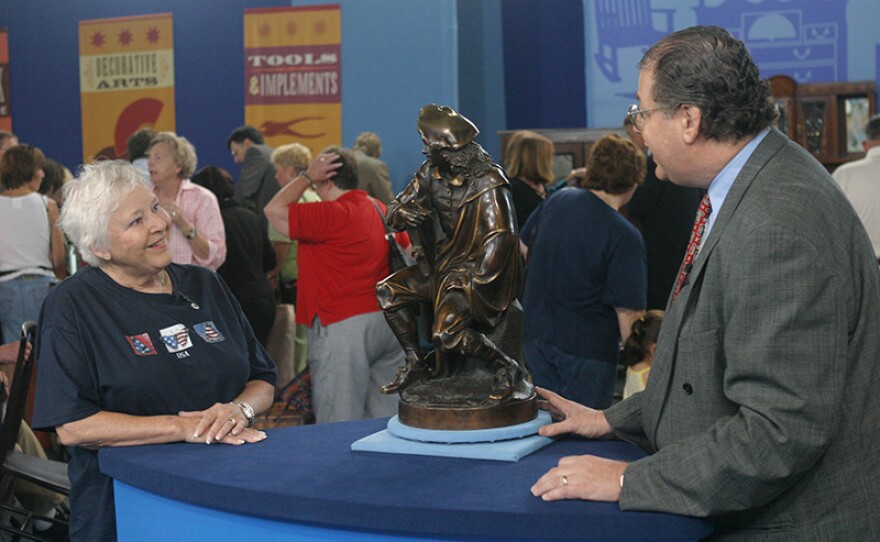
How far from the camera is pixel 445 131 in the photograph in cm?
214

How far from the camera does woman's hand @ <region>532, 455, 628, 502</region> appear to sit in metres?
1.66

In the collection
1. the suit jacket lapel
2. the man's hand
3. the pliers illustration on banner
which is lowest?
the man's hand

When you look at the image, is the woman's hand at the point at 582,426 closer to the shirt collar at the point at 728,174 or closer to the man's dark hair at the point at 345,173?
the shirt collar at the point at 728,174

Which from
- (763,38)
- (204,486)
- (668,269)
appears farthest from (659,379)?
(763,38)

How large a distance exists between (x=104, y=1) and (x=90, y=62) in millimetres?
574

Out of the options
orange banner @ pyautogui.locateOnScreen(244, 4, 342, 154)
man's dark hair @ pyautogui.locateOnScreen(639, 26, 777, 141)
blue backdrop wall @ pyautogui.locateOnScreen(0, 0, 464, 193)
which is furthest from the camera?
orange banner @ pyautogui.locateOnScreen(244, 4, 342, 154)

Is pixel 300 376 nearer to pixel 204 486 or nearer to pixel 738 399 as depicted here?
pixel 204 486

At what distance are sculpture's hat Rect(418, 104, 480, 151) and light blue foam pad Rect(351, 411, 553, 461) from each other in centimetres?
56

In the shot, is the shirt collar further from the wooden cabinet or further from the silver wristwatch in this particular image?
the wooden cabinet

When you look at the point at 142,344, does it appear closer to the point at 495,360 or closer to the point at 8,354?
the point at 495,360

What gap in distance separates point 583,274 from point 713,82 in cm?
210

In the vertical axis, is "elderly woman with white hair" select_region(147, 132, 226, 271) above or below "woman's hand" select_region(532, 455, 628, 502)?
above

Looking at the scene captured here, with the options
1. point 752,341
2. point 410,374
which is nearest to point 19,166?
point 410,374

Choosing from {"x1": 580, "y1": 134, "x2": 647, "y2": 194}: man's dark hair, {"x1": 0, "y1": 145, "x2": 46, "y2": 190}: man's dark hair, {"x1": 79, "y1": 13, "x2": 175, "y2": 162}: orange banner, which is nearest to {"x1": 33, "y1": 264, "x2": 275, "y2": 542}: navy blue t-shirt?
{"x1": 580, "y1": 134, "x2": 647, "y2": 194}: man's dark hair
